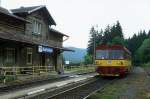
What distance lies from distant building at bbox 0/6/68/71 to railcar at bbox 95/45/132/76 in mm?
4892

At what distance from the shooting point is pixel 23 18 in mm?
32719

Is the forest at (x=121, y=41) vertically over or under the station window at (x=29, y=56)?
over

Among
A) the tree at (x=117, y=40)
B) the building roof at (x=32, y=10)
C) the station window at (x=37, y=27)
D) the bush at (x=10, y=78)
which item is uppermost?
the tree at (x=117, y=40)

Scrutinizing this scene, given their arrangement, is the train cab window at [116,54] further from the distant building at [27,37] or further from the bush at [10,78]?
the bush at [10,78]

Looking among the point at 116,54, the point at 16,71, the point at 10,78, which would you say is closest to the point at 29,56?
the point at 16,71

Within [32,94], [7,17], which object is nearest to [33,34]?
[7,17]

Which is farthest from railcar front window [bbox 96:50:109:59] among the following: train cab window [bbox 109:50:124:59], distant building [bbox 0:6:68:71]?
distant building [bbox 0:6:68:71]

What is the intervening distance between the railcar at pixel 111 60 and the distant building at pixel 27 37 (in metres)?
4.89

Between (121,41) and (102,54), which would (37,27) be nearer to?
(102,54)

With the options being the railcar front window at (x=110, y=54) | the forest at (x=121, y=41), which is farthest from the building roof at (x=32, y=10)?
the forest at (x=121, y=41)

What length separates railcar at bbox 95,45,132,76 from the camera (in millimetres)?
29203

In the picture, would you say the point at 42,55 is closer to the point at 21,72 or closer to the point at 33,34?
the point at 33,34

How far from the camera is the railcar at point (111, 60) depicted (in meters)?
29.2

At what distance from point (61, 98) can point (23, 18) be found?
734 inches
